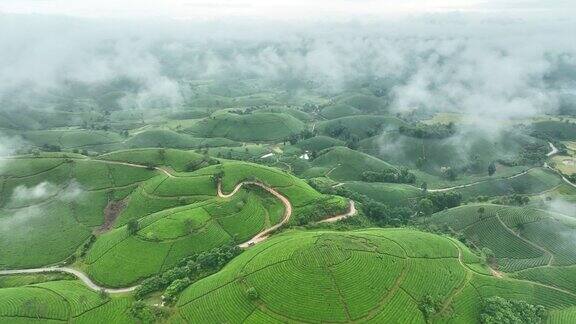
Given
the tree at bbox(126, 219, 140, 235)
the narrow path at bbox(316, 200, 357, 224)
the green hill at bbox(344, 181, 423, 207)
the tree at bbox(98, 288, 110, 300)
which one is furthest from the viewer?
the green hill at bbox(344, 181, 423, 207)

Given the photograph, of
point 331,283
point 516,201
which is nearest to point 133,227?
point 331,283

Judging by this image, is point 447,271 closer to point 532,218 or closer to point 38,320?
point 532,218

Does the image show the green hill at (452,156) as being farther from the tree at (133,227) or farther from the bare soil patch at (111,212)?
the tree at (133,227)

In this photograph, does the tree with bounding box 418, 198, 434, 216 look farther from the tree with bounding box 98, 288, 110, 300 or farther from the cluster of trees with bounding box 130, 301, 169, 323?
the tree with bounding box 98, 288, 110, 300

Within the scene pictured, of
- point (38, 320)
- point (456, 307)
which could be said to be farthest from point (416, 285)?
point (38, 320)

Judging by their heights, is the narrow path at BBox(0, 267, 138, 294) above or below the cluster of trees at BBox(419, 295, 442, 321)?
below

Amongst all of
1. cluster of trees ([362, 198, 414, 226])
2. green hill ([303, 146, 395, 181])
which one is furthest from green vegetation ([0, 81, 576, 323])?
green hill ([303, 146, 395, 181])

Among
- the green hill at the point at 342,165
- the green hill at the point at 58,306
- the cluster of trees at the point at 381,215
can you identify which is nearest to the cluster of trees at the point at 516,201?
the cluster of trees at the point at 381,215
